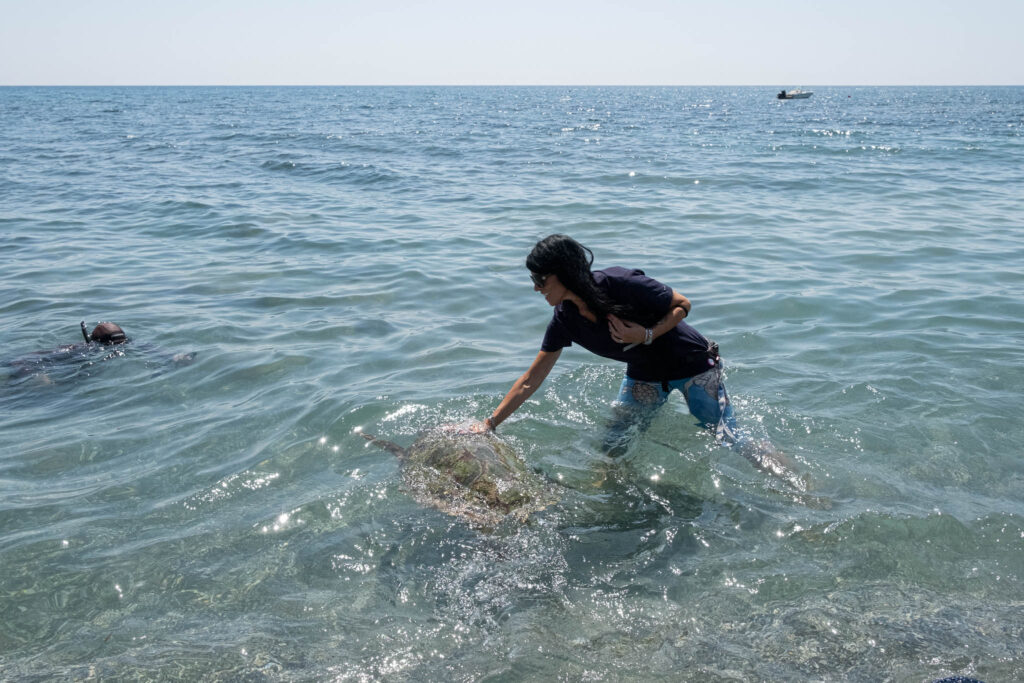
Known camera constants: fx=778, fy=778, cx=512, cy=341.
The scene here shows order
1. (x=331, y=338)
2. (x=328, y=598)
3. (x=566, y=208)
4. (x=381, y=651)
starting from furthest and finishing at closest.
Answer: (x=566, y=208) → (x=331, y=338) → (x=328, y=598) → (x=381, y=651)

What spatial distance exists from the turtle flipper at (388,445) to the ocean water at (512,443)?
0.25 ft

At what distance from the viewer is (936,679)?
11.0 feet

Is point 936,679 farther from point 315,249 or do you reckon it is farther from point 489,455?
point 315,249

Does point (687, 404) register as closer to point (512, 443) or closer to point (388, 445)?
point (512, 443)

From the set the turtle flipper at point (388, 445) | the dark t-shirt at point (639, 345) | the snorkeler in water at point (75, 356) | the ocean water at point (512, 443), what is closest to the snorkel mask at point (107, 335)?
the snorkeler in water at point (75, 356)

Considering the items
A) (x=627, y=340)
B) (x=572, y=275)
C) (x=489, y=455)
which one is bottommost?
(x=489, y=455)

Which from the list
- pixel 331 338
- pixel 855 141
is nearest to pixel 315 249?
pixel 331 338

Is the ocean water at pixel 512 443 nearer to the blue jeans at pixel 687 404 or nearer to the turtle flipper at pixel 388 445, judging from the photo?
the turtle flipper at pixel 388 445

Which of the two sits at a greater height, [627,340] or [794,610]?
[627,340]

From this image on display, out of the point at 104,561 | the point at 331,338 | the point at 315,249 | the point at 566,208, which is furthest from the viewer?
the point at 566,208

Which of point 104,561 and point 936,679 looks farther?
point 104,561

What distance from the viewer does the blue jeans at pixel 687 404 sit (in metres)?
5.07

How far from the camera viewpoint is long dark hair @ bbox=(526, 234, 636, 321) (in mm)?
4180

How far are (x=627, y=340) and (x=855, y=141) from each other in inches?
1056
